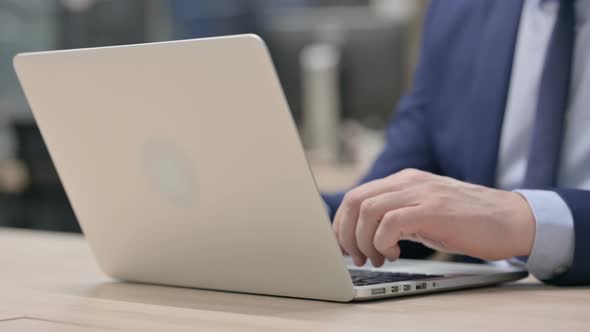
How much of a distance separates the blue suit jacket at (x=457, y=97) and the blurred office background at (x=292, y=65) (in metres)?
1.47

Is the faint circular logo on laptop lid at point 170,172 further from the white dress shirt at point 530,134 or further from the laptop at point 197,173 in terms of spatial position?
the white dress shirt at point 530,134

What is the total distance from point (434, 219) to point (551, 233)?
0.14m

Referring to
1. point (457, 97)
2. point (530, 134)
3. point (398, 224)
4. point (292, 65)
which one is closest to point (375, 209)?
point (398, 224)

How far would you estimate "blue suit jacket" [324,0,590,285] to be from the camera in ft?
4.55

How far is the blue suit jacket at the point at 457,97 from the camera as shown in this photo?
4.55ft

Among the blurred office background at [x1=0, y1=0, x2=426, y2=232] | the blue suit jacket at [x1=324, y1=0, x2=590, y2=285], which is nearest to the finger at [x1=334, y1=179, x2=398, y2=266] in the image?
the blue suit jacket at [x1=324, y1=0, x2=590, y2=285]

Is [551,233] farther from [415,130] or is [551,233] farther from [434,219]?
[415,130]

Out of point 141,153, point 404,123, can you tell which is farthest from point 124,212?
point 404,123

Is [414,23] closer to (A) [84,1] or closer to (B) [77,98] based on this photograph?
(A) [84,1]

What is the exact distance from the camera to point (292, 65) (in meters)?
3.64

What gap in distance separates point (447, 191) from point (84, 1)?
3.51 meters

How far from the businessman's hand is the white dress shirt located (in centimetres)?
2

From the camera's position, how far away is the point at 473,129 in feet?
4.67

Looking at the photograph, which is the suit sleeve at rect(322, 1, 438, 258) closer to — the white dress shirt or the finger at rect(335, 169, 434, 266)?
the white dress shirt
